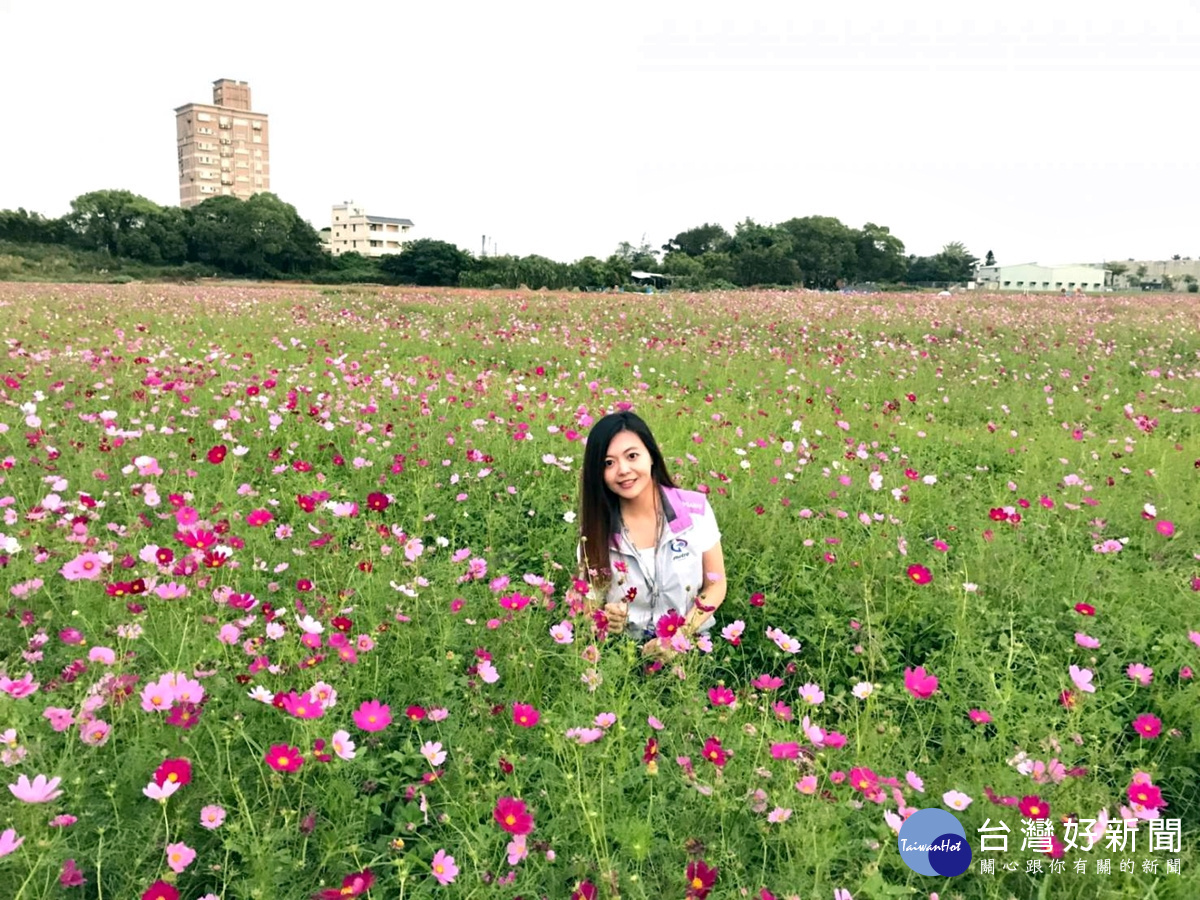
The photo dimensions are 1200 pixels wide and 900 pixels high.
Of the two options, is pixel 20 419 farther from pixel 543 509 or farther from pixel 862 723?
pixel 862 723

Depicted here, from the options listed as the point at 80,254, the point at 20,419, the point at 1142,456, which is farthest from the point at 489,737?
the point at 80,254

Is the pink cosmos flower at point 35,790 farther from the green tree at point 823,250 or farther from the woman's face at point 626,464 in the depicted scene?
the green tree at point 823,250

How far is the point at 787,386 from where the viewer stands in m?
5.91

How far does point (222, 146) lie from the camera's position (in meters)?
A: 87.8

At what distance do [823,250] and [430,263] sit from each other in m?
32.7

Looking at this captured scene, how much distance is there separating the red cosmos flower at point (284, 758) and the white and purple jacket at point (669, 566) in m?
1.17

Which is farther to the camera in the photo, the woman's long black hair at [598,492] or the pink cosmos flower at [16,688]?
the woman's long black hair at [598,492]

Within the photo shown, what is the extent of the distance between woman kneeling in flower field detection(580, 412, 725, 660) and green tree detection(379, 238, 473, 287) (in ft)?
127

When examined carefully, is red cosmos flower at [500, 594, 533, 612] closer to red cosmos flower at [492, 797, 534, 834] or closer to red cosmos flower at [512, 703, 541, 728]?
red cosmos flower at [512, 703, 541, 728]

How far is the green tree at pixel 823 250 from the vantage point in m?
57.8

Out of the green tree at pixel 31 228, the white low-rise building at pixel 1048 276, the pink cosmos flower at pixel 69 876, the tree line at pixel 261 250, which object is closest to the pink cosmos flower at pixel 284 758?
A: the pink cosmos flower at pixel 69 876

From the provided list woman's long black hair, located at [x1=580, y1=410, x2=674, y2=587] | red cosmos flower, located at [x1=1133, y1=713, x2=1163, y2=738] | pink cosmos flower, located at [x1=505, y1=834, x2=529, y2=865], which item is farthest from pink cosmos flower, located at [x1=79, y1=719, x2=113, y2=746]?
red cosmos flower, located at [x1=1133, y1=713, x2=1163, y2=738]

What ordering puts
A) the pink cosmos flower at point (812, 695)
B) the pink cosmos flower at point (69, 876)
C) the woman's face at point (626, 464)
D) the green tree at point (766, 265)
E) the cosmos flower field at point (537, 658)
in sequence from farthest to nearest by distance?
the green tree at point (766, 265) → the woman's face at point (626, 464) → the pink cosmos flower at point (812, 695) → the cosmos flower field at point (537, 658) → the pink cosmos flower at point (69, 876)

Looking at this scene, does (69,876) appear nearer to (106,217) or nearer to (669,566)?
(669,566)
